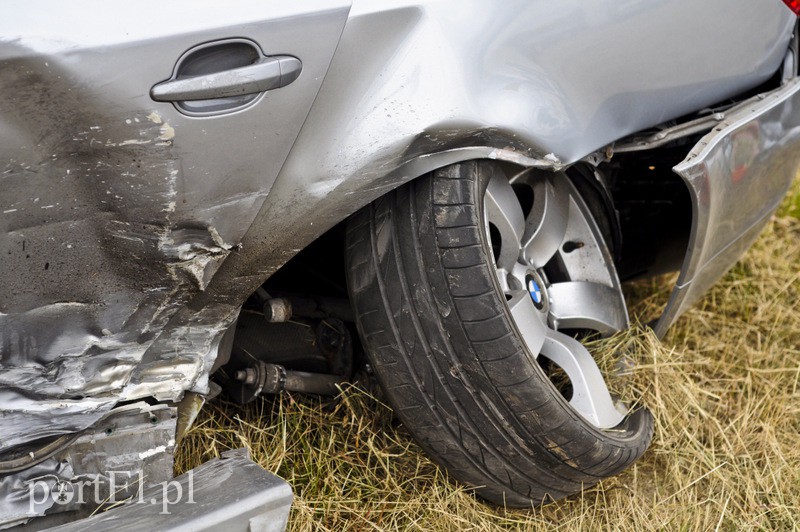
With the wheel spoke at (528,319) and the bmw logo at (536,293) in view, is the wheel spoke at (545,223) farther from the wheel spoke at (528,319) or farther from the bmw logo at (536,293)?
the wheel spoke at (528,319)

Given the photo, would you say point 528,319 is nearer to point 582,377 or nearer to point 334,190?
point 582,377

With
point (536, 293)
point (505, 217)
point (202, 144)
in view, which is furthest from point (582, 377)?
point (202, 144)

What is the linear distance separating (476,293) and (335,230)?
1.66 ft

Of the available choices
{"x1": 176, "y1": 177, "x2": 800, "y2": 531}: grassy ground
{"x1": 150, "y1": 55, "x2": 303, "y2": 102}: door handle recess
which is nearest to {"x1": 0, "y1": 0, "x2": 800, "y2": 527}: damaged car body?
{"x1": 150, "y1": 55, "x2": 303, "y2": 102}: door handle recess

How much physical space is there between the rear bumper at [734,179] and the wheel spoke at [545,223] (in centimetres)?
34

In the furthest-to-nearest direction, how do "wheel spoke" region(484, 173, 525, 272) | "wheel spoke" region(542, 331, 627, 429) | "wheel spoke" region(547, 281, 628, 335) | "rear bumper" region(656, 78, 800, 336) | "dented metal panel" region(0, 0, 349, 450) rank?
"wheel spoke" region(547, 281, 628, 335)
"wheel spoke" region(542, 331, 627, 429)
"rear bumper" region(656, 78, 800, 336)
"wheel spoke" region(484, 173, 525, 272)
"dented metal panel" region(0, 0, 349, 450)

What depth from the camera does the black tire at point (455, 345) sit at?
173cm

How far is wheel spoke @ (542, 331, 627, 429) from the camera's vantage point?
7.03 ft

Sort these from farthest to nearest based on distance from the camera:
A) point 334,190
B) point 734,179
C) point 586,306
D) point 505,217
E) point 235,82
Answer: point 586,306 → point 734,179 → point 505,217 → point 334,190 → point 235,82

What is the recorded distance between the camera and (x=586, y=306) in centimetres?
231

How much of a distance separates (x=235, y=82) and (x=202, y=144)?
0.39 feet

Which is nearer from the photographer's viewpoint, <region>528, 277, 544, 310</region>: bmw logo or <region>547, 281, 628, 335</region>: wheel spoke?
<region>528, 277, 544, 310</region>: bmw logo

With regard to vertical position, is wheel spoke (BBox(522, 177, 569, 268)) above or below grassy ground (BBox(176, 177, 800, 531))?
above

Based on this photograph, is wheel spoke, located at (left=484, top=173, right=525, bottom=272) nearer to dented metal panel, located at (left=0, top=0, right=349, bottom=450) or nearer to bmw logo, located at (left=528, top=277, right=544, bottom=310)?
bmw logo, located at (left=528, top=277, right=544, bottom=310)
